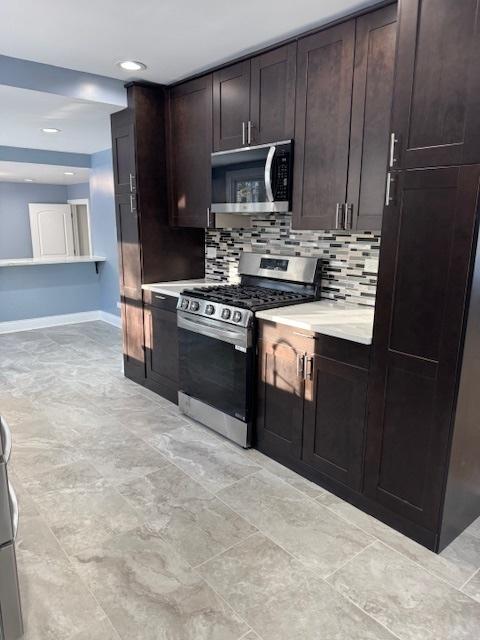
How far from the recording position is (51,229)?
7.93 metres

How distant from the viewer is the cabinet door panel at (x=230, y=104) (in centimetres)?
286

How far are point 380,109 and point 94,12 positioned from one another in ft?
4.99

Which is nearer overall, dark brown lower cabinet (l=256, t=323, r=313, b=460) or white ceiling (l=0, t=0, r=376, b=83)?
white ceiling (l=0, t=0, r=376, b=83)

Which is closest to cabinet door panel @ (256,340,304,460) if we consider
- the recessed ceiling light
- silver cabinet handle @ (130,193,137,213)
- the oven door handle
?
the oven door handle

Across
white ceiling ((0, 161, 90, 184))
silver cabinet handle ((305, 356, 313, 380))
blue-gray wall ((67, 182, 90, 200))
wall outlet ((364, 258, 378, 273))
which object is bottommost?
silver cabinet handle ((305, 356, 313, 380))

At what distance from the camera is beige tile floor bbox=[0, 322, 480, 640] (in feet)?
5.26

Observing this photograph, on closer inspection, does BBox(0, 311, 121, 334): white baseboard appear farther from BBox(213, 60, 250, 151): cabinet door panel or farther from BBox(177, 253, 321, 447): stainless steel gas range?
BBox(213, 60, 250, 151): cabinet door panel

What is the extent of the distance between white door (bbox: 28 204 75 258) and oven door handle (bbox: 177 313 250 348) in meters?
5.80

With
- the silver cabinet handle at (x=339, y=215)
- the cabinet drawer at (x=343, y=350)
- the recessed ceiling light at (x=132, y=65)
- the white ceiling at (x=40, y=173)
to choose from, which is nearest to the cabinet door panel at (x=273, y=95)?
the silver cabinet handle at (x=339, y=215)

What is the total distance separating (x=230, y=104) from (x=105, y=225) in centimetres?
336

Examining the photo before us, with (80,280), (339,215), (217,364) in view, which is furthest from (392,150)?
(80,280)

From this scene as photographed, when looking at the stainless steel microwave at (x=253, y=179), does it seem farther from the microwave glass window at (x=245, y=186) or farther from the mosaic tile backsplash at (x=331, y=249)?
the mosaic tile backsplash at (x=331, y=249)

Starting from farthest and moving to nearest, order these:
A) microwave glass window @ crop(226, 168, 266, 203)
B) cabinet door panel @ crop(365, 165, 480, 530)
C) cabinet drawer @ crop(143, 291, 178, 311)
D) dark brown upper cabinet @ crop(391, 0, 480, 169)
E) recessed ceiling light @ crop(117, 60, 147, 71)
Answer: cabinet drawer @ crop(143, 291, 178, 311)
recessed ceiling light @ crop(117, 60, 147, 71)
microwave glass window @ crop(226, 168, 266, 203)
cabinet door panel @ crop(365, 165, 480, 530)
dark brown upper cabinet @ crop(391, 0, 480, 169)

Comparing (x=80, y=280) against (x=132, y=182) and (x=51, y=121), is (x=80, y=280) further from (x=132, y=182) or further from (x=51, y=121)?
(x=132, y=182)
